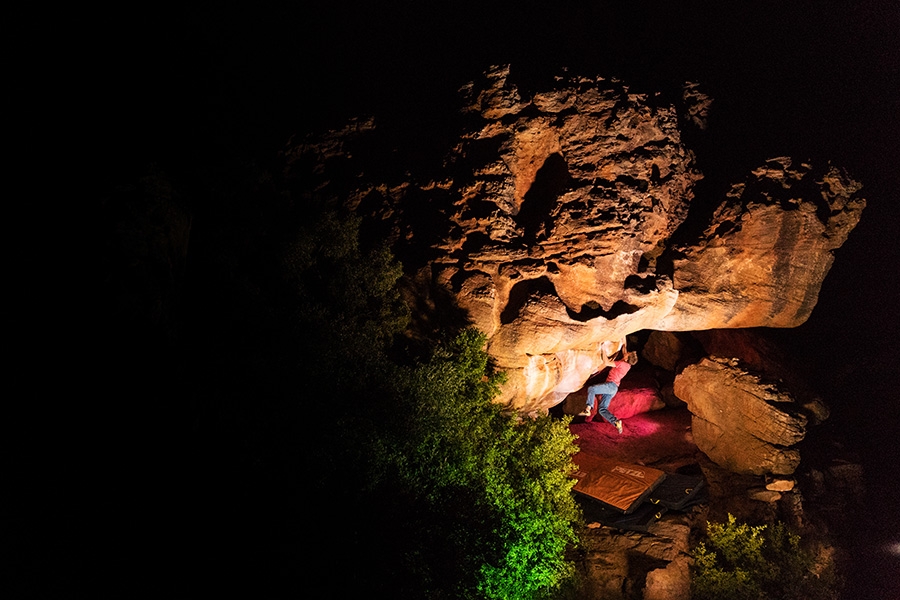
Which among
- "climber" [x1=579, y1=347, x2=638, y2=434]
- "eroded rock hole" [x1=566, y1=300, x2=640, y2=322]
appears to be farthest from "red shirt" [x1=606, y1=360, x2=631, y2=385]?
"eroded rock hole" [x1=566, y1=300, x2=640, y2=322]

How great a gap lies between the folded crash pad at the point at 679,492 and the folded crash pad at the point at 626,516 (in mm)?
166

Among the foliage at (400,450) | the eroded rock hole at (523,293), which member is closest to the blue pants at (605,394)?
the foliage at (400,450)

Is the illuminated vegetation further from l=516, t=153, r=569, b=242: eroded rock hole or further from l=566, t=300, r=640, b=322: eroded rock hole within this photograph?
l=516, t=153, r=569, b=242: eroded rock hole

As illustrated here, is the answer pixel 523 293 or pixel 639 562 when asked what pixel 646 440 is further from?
pixel 523 293

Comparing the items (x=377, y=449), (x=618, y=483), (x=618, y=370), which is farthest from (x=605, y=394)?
(x=377, y=449)

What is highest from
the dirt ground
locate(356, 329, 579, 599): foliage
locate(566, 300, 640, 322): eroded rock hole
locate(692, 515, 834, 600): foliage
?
locate(566, 300, 640, 322): eroded rock hole

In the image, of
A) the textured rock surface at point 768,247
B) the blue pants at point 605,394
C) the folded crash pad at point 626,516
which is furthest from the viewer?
the blue pants at point 605,394

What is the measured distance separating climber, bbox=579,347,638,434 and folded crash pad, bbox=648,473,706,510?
1.74 m

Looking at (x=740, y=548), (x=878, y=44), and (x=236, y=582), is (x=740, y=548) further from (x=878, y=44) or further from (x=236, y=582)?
(x=878, y=44)

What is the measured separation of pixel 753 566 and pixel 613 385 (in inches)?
172

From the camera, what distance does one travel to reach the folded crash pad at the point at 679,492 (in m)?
9.78

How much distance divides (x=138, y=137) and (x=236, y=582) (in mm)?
5467

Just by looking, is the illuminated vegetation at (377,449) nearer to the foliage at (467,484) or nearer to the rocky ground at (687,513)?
the foliage at (467,484)

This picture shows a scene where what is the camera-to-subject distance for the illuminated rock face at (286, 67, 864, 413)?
7527 millimetres
